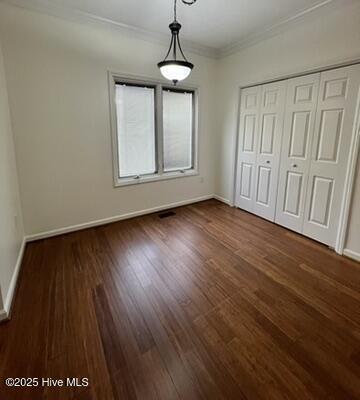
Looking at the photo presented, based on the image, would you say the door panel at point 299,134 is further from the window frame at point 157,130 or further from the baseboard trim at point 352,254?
the window frame at point 157,130

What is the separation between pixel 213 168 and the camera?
4574 millimetres

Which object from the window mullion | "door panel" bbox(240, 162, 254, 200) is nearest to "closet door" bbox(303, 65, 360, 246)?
"door panel" bbox(240, 162, 254, 200)

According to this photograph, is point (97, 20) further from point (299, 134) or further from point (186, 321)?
point (186, 321)

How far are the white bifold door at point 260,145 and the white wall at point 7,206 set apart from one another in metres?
3.30

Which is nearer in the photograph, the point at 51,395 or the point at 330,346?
the point at 51,395

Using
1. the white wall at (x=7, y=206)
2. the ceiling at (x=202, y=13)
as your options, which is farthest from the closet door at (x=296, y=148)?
the white wall at (x=7, y=206)

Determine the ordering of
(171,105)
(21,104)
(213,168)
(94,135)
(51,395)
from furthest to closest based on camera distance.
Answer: (213,168)
(171,105)
(94,135)
(21,104)
(51,395)

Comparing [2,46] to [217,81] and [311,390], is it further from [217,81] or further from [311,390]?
[311,390]

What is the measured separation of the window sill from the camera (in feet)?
11.6

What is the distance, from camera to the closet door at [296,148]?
9.11ft

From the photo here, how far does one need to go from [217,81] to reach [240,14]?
1.42 m

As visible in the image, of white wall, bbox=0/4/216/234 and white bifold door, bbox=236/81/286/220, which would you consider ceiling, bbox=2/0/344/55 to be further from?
white bifold door, bbox=236/81/286/220

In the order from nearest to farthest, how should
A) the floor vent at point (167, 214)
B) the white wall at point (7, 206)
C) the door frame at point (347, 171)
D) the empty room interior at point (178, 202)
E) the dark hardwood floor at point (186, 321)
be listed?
the dark hardwood floor at point (186, 321) → the empty room interior at point (178, 202) → the white wall at point (7, 206) → the door frame at point (347, 171) → the floor vent at point (167, 214)

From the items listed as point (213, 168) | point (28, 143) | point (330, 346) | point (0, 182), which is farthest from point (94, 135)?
point (330, 346)
